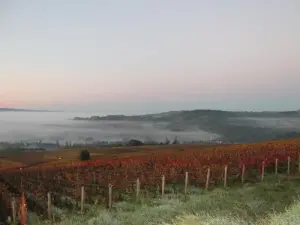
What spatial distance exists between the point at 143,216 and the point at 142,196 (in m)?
8.26

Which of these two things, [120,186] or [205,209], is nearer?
[205,209]

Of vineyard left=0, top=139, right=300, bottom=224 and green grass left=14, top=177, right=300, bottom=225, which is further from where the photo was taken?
vineyard left=0, top=139, right=300, bottom=224

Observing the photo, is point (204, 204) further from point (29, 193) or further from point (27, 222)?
point (29, 193)

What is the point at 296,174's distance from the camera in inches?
1481

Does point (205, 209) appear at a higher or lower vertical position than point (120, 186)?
higher

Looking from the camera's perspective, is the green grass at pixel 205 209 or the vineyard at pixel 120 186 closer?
the green grass at pixel 205 209

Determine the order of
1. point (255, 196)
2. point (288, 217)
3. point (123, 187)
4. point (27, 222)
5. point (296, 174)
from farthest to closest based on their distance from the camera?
point (296, 174) < point (123, 187) < point (255, 196) < point (27, 222) < point (288, 217)

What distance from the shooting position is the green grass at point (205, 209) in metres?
15.6

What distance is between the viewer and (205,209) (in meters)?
21.0

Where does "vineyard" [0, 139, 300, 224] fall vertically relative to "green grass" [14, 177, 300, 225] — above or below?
below

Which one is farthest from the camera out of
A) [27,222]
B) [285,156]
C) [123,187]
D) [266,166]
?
[285,156]

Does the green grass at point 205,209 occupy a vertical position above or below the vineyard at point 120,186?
above

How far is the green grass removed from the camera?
15.6 m

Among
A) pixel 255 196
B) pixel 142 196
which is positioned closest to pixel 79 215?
pixel 142 196
